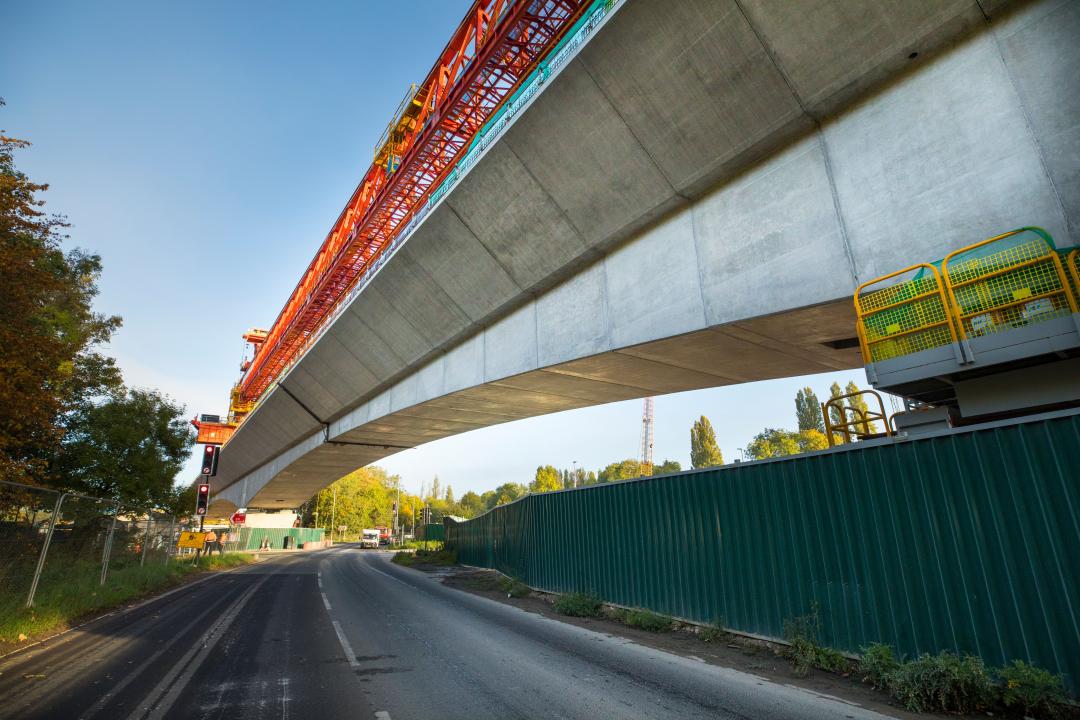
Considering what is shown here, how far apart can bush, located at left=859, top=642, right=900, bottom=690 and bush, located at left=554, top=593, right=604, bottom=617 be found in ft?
19.5

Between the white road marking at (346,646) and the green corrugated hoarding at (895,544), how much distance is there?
18.6ft

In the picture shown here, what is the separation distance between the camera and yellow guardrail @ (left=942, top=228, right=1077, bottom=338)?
4496 millimetres

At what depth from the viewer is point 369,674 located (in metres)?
6.10

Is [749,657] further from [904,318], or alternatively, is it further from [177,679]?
[177,679]

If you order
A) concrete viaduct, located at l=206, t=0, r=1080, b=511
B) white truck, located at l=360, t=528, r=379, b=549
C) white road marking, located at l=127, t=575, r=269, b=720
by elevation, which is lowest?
white truck, located at l=360, t=528, r=379, b=549

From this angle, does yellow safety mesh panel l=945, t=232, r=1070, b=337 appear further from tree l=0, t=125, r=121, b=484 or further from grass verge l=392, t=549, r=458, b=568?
grass verge l=392, t=549, r=458, b=568

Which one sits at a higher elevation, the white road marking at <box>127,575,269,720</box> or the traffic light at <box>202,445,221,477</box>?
the traffic light at <box>202,445,221,477</box>

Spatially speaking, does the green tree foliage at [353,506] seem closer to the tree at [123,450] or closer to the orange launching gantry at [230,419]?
the orange launching gantry at [230,419]

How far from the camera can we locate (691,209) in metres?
8.70

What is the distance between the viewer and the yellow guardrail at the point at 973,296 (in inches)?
178

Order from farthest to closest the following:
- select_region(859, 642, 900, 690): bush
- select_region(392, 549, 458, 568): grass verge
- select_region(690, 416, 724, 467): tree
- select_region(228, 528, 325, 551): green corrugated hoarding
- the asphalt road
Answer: select_region(690, 416, 724, 467): tree < select_region(228, 528, 325, 551): green corrugated hoarding < select_region(392, 549, 458, 568): grass verge < select_region(859, 642, 900, 690): bush < the asphalt road

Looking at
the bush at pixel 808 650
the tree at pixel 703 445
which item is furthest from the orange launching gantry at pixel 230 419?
the tree at pixel 703 445

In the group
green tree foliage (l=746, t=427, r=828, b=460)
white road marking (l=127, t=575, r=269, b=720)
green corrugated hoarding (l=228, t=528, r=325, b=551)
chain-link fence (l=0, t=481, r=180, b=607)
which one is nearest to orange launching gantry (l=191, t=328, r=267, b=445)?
green corrugated hoarding (l=228, t=528, r=325, b=551)

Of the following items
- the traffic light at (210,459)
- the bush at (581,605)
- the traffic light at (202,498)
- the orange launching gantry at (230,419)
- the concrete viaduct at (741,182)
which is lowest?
the bush at (581,605)
